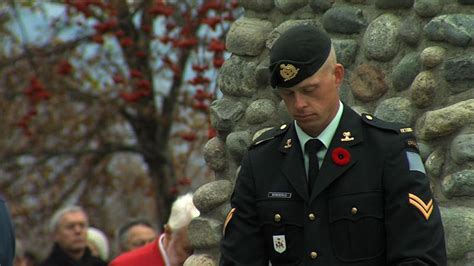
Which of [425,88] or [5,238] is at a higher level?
[425,88]

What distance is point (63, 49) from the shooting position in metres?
12.4

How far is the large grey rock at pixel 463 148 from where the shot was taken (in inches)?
210

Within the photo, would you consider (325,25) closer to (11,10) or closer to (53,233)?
(53,233)

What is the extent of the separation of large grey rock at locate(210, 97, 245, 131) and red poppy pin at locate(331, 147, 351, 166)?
173cm

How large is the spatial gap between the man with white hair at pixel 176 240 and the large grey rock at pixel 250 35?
99cm

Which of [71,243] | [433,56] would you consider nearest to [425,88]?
[433,56]

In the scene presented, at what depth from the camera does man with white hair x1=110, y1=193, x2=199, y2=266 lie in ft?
22.5

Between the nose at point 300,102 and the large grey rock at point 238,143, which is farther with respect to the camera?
the large grey rock at point 238,143

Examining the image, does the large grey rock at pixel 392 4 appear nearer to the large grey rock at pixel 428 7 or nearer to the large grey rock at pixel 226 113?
the large grey rock at pixel 428 7

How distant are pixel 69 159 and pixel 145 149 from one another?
1.01 m

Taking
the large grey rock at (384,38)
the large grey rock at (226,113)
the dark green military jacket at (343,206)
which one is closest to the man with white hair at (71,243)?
the large grey rock at (226,113)

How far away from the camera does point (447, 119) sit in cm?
542

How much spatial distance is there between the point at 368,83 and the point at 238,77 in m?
0.72

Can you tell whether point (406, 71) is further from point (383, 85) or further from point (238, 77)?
point (238, 77)
